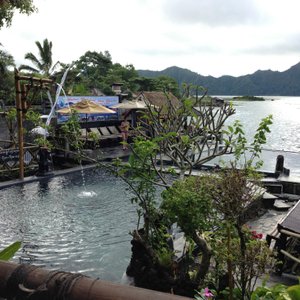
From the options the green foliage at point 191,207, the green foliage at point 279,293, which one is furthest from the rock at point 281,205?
the green foliage at point 279,293

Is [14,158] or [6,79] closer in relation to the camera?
[14,158]

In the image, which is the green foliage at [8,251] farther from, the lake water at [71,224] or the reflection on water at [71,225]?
the reflection on water at [71,225]

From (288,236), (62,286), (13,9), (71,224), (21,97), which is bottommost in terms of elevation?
(71,224)

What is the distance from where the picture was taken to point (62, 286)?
1647 millimetres

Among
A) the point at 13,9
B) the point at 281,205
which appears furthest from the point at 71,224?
the point at 13,9

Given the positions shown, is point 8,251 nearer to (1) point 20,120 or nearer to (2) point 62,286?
(2) point 62,286

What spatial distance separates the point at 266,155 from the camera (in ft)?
65.1

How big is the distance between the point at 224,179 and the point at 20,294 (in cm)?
256

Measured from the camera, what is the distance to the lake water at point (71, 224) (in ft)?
20.8

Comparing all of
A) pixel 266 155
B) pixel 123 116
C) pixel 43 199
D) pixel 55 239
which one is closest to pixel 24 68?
pixel 123 116

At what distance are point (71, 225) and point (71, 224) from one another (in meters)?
0.07

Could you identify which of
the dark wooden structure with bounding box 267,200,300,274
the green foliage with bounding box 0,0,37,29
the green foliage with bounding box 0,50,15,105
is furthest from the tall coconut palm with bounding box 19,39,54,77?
the dark wooden structure with bounding box 267,200,300,274

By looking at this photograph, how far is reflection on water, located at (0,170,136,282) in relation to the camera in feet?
20.8

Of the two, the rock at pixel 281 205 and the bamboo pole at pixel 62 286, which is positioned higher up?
the bamboo pole at pixel 62 286
